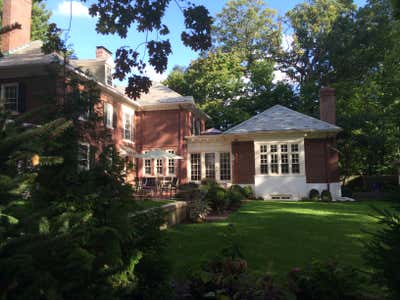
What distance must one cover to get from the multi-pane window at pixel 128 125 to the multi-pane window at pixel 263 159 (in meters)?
9.43

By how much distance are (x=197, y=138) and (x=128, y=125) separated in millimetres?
5087

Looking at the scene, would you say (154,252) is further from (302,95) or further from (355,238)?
(302,95)

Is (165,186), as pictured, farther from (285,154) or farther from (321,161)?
(321,161)

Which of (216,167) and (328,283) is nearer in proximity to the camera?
(328,283)

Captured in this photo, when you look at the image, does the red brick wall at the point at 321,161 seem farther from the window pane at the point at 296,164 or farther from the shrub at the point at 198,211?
the shrub at the point at 198,211

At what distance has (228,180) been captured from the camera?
70.5ft

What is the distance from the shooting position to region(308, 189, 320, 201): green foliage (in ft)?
60.4

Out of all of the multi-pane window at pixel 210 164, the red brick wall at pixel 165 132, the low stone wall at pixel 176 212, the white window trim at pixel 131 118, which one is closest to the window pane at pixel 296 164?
the multi-pane window at pixel 210 164

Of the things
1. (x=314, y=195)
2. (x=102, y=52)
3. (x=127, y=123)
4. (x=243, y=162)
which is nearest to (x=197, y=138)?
(x=243, y=162)

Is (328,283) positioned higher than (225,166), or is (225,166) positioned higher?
(225,166)

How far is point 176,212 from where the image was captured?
992 cm

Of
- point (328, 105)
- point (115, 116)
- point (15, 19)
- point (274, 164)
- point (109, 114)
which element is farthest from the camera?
point (328, 105)

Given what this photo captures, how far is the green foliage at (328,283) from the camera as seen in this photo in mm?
3420

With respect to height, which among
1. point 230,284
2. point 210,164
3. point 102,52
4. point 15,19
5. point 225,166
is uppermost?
point 102,52
